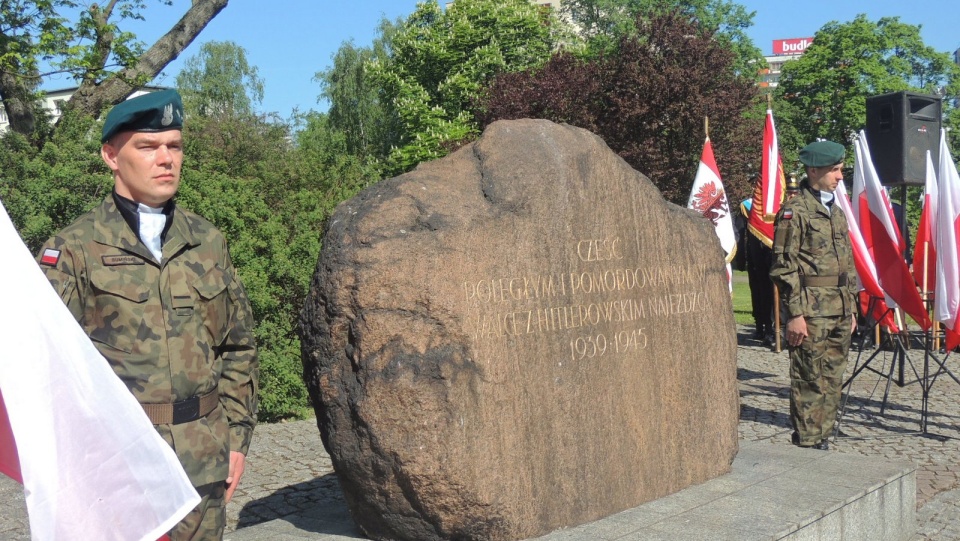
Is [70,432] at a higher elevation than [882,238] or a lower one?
lower

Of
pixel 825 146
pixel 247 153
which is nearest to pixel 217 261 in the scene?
pixel 825 146

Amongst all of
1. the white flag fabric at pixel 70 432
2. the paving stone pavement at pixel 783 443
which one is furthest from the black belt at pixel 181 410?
the paving stone pavement at pixel 783 443

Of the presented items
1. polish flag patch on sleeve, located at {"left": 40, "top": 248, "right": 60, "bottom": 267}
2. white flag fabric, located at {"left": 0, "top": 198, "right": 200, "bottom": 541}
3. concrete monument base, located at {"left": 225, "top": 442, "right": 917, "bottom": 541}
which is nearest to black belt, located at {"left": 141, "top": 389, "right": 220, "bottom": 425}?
polish flag patch on sleeve, located at {"left": 40, "top": 248, "right": 60, "bottom": 267}

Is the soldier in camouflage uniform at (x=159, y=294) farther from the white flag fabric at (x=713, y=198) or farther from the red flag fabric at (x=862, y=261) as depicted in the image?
the white flag fabric at (x=713, y=198)

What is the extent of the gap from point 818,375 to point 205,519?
4.50 metres

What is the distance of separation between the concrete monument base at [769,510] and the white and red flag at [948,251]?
2285mm

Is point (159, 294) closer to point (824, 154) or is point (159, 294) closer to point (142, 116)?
point (142, 116)

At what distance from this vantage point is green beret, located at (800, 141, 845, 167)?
6301 millimetres

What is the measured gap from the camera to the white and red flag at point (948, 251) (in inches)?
283

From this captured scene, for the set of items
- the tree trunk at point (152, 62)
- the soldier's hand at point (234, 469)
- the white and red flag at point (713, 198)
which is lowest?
the soldier's hand at point (234, 469)

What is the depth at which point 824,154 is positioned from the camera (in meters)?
6.32

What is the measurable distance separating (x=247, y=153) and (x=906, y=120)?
6.91m

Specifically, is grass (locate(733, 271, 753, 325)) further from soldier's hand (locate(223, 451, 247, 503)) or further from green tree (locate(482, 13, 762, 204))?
soldier's hand (locate(223, 451, 247, 503))

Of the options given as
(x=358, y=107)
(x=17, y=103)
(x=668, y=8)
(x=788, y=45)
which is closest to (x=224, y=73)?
(x=358, y=107)
